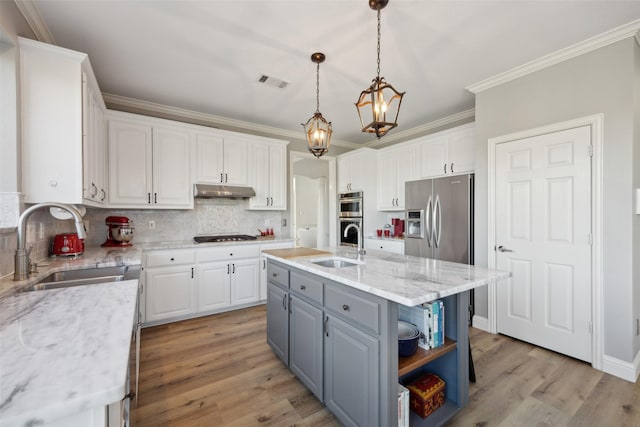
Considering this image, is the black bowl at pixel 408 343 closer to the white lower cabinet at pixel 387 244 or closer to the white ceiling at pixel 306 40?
the white ceiling at pixel 306 40

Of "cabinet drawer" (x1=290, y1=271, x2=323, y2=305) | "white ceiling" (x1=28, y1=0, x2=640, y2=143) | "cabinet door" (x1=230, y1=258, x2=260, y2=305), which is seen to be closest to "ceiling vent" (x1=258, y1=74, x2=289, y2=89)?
"white ceiling" (x1=28, y1=0, x2=640, y2=143)

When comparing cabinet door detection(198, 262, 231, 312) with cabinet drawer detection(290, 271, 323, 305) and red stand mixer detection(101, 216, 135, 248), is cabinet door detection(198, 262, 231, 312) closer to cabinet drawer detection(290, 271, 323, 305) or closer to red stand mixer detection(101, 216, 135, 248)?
red stand mixer detection(101, 216, 135, 248)

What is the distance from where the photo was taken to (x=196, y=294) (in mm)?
3420

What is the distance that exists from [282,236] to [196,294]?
5.38 feet

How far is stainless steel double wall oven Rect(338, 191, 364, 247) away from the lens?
15.9ft

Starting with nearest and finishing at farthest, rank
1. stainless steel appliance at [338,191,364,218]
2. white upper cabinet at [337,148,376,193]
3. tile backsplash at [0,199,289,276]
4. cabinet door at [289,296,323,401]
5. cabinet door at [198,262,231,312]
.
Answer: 1. cabinet door at [289,296,323,401]
2. tile backsplash at [0,199,289,276]
3. cabinet door at [198,262,231,312]
4. white upper cabinet at [337,148,376,193]
5. stainless steel appliance at [338,191,364,218]

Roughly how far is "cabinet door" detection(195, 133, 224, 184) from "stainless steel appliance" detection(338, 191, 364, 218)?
222cm

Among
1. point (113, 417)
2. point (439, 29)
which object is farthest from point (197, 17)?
Result: point (113, 417)

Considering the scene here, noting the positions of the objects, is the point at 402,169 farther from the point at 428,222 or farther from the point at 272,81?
the point at 272,81

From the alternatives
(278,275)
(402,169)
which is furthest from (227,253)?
(402,169)

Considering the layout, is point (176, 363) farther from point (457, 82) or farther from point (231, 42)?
point (457, 82)

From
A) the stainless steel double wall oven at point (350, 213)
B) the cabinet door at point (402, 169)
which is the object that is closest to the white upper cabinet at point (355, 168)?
the stainless steel double wall oven at point (350, 213)

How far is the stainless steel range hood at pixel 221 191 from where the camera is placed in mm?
3648

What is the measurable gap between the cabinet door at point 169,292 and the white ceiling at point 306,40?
2080 millimetres
